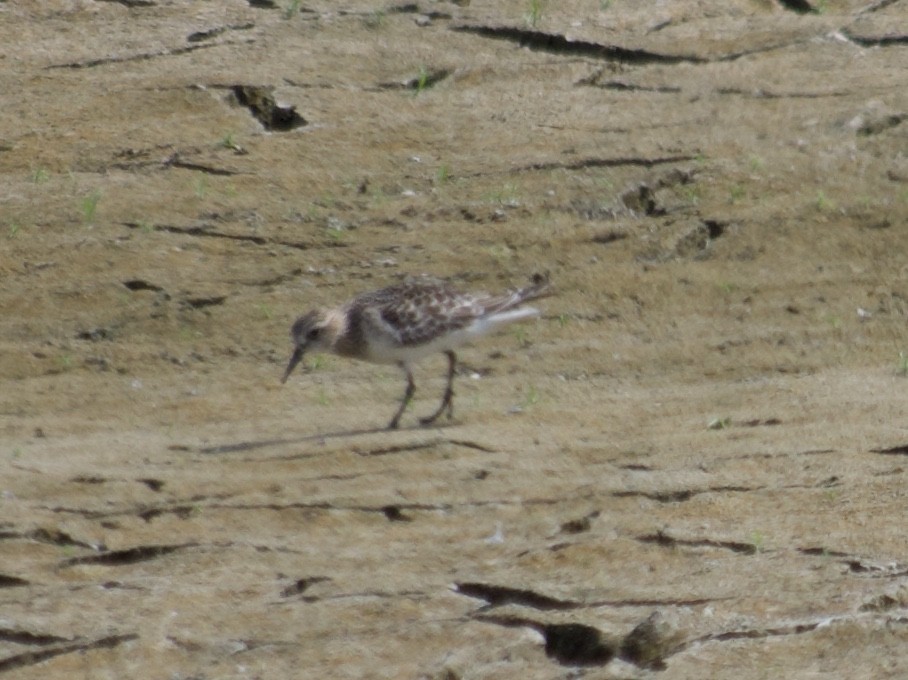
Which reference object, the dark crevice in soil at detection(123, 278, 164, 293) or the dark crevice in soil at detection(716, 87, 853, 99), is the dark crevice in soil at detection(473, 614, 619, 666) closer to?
the dark crevice in soil at detection(123, 278, 164, 293)

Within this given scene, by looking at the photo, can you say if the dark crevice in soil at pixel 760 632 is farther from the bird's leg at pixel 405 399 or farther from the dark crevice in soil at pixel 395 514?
the bird's leg at pixel 405 399

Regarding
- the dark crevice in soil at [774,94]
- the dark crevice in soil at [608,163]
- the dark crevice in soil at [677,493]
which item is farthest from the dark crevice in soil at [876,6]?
the dark crevice in soil at [677,493]

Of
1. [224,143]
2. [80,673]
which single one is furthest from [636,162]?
[80,673]

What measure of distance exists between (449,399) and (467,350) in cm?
117

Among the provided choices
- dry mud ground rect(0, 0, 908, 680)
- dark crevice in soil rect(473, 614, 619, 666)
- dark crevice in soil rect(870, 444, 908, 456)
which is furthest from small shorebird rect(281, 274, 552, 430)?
dark crevice in soil rect(473, 614, 619, 666)

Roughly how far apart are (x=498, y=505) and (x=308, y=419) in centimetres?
199

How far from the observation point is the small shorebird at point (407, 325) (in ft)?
32.6

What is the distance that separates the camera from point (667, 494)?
8109 mm

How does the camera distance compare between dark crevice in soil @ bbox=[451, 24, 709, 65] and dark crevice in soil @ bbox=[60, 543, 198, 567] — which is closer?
dark crevice in soil @ bbox=[60, 543, 198, 567]

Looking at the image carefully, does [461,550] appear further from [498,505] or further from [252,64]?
[252,64]

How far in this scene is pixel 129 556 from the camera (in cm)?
761

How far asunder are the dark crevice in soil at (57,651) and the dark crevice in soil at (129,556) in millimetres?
843

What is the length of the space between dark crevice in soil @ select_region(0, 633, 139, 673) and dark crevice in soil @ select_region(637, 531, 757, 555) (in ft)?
6.69

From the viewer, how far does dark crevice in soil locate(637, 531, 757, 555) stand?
7452 mm
